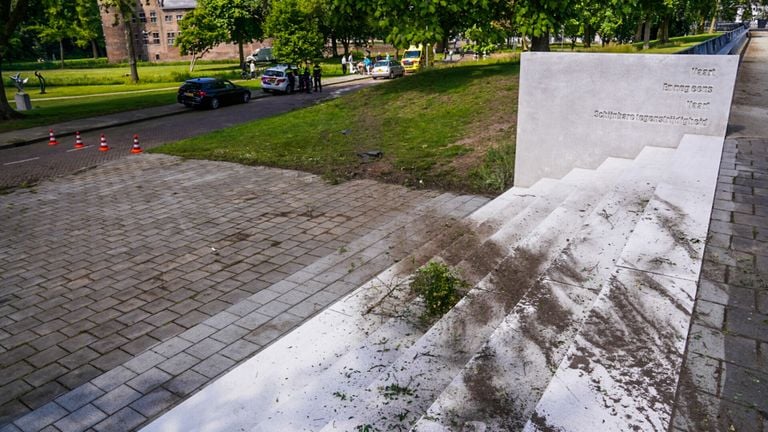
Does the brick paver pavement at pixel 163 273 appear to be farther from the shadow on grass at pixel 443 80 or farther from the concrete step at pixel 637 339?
the shadow on grass at pixel 443 80

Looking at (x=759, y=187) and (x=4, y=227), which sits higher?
(x=759, y=187)

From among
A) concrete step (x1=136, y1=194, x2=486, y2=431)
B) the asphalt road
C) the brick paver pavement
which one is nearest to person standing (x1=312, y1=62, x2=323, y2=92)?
the asphalt road

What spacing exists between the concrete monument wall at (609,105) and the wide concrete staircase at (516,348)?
2886 millimetres

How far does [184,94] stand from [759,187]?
83.4ft

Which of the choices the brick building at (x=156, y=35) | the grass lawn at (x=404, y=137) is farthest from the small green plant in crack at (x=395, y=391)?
the brick building at (x=156, y=35)

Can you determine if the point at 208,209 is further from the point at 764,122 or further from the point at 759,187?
the point at 764,122

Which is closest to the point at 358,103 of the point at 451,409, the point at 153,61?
the point at 451,409

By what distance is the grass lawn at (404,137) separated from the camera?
12148 millimetres

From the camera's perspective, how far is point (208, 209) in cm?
1062

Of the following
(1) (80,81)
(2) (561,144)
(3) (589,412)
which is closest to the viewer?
(3) (589,412)

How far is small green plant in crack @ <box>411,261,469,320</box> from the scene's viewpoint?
188 inches

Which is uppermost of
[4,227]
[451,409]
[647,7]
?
[647,7]

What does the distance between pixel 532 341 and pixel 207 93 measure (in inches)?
1020

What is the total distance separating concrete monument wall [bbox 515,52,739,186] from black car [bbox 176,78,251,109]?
20.3 metres
